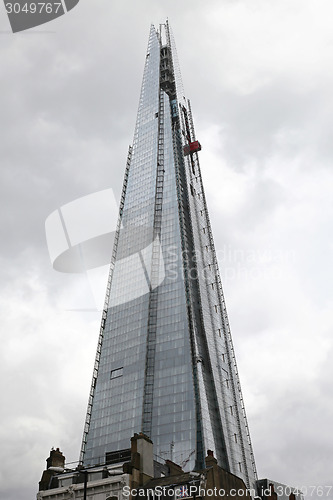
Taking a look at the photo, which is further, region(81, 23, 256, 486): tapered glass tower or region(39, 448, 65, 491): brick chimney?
region(81, 23, 256, 486): tapered glass tower

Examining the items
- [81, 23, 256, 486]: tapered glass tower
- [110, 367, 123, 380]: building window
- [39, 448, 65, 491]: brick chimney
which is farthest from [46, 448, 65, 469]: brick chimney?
[110, 367, 123, 380]: building window

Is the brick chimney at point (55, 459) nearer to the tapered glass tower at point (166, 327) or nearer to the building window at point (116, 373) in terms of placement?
the tapered glass tower at point (166, 327)

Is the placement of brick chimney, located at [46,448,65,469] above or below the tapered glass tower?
below

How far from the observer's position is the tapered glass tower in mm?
124062

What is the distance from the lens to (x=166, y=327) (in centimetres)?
13812

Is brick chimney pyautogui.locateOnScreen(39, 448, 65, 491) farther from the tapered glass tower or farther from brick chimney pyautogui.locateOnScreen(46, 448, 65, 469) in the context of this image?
the tapered glass tower

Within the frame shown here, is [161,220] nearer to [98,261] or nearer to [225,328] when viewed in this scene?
[98,261]

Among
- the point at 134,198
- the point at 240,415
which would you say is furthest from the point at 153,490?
the point at 134,198

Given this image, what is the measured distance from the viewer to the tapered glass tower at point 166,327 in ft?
407

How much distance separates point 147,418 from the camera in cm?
12588

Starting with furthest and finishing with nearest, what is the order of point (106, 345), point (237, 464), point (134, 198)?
point (134, 198)
point (106, 345)
point (237, 464)

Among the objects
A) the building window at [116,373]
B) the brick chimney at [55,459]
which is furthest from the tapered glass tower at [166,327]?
the brick chimney at [55,459]

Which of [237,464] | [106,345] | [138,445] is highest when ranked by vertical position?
[106,345]

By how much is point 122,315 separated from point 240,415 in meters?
38.4
